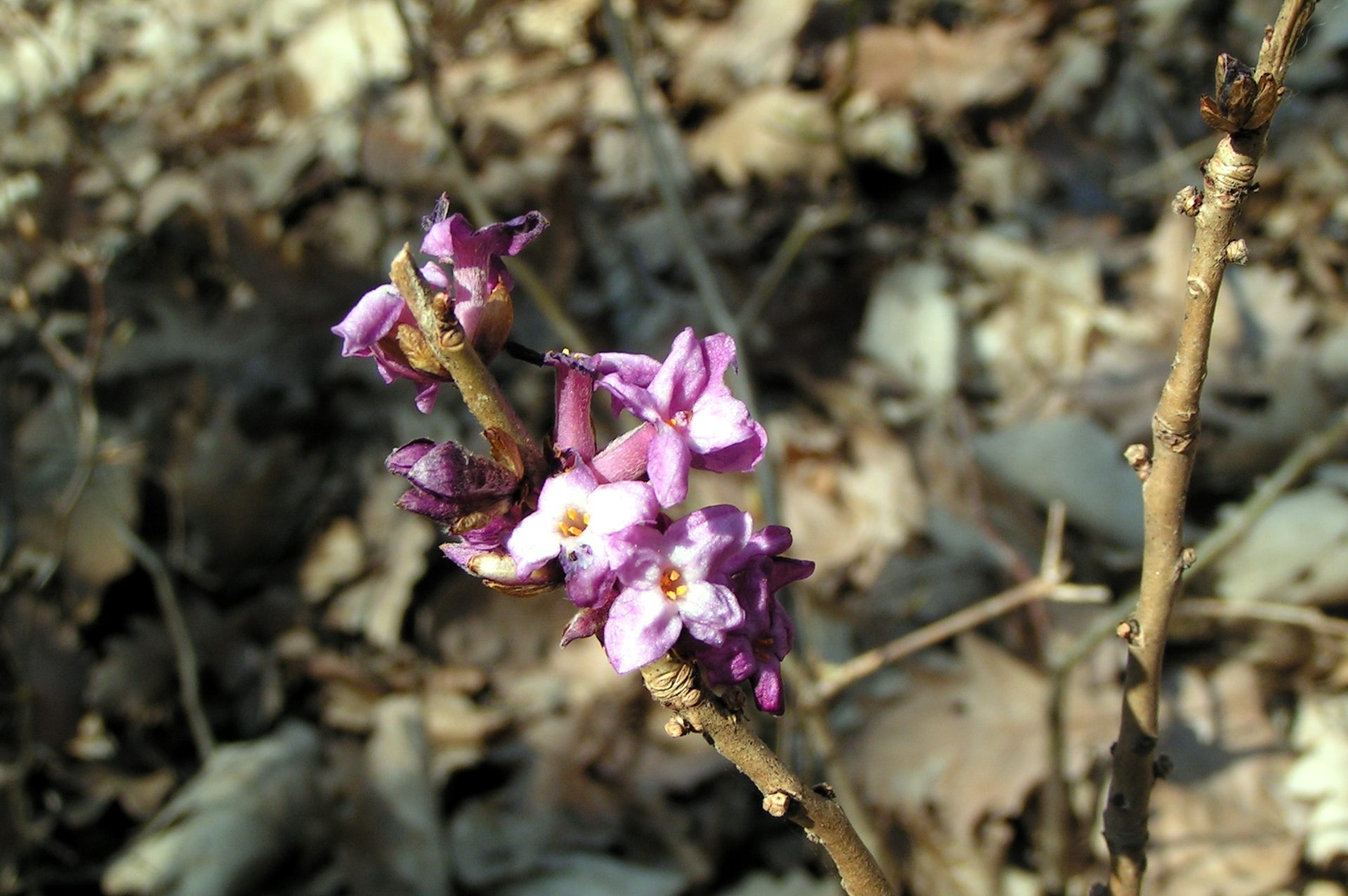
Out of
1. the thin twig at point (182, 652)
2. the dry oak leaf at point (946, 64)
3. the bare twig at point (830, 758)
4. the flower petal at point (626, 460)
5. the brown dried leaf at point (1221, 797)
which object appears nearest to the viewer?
the flower petal at point (626, 460)

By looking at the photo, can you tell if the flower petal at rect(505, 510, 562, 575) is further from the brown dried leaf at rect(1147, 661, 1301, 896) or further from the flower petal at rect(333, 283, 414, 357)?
the brown dried leaf at rect(1147, 661, 1301, 896)

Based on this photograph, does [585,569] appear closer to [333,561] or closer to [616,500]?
[616,500]

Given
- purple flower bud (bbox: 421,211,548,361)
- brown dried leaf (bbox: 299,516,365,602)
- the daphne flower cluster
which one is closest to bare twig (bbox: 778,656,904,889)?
the daphne flower cluster

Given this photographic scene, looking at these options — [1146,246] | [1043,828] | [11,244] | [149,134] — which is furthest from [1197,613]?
[149,134]

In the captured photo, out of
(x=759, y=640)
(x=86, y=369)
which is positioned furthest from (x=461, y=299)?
(x=86, y=369)

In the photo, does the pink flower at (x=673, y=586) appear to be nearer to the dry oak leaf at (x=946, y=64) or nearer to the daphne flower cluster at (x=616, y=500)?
the daphne flower cluster at (x=616, y=500)

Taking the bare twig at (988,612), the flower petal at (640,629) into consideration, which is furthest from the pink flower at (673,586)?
the bare twig at (988,612)
